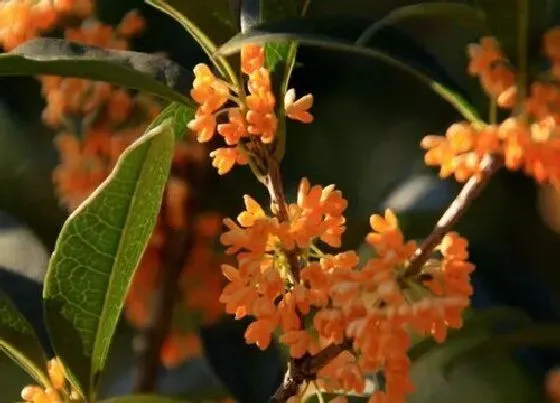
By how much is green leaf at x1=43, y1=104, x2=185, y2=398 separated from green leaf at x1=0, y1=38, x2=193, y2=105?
0.03 metres

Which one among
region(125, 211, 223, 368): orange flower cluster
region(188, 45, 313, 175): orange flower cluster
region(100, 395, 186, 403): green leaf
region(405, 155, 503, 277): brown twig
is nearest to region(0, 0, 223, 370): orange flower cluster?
region(125, 211, 223, 368): orange flower cluster

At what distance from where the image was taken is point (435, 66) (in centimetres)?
63

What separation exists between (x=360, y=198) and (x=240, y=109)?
0.60 metres

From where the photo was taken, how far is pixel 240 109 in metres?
0.63

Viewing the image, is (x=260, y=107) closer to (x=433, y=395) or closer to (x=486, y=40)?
(x=486, y=40)

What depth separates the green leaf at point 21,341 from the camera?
2.50 feet

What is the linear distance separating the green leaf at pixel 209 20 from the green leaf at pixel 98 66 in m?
0.03

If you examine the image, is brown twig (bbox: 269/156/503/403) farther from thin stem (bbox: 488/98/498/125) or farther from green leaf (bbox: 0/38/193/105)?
green leaf (bbox: 0/38/193/105)

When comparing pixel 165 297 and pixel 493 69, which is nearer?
pixel 493 69

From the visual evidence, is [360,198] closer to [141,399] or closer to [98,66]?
[141,399]

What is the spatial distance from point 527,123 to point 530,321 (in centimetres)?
43

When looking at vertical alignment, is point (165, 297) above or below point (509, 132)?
below

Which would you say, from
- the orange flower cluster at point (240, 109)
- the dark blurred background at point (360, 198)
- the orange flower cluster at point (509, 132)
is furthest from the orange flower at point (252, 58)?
the dark blurred background at point (360, 198)

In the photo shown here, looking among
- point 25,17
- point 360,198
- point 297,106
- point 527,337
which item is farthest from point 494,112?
point 360,198
